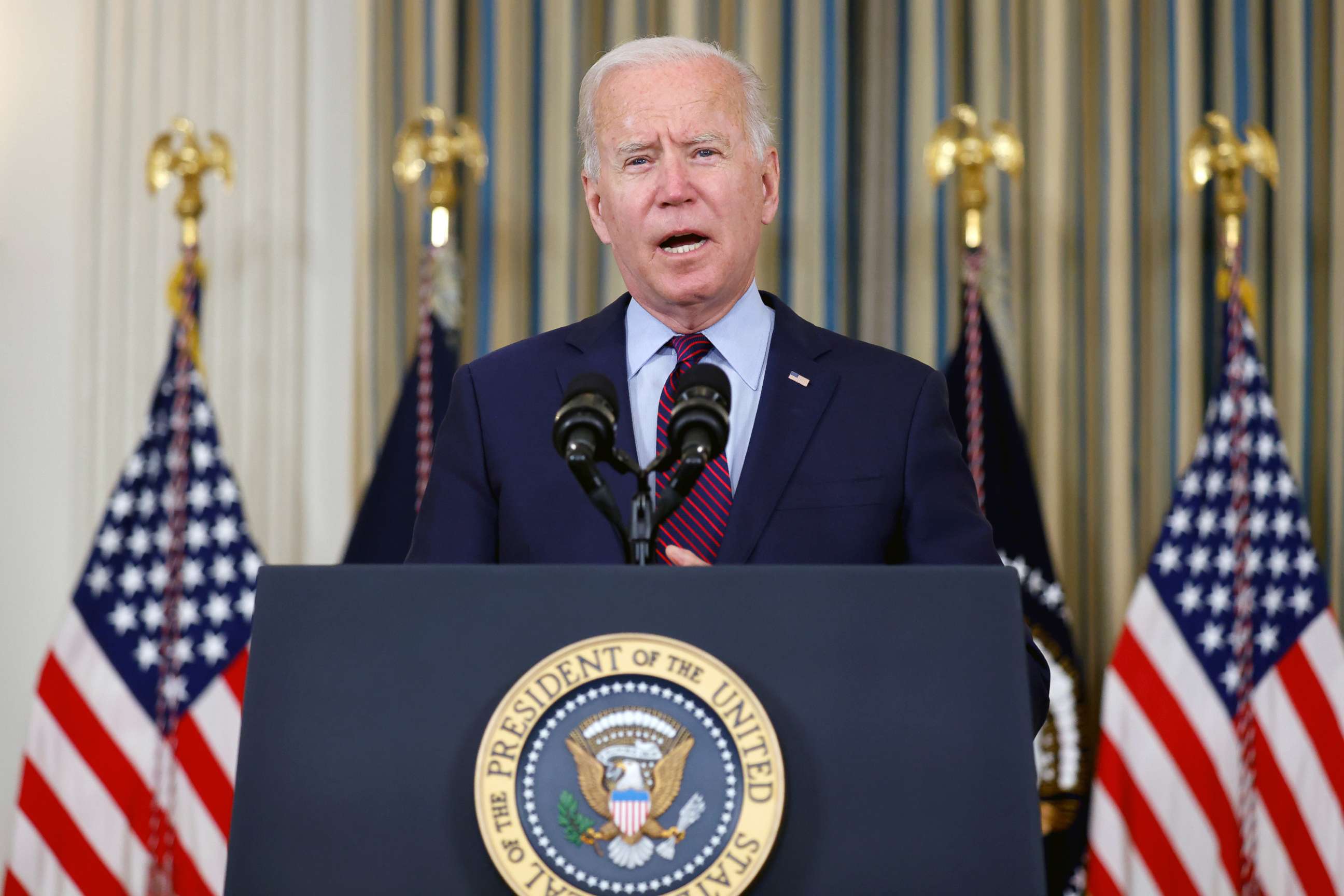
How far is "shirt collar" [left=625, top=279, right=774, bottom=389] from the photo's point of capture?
1.95 metres

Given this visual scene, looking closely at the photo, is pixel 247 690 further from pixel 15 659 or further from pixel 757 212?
pixel 15 659

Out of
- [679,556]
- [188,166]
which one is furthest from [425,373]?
[679,556]

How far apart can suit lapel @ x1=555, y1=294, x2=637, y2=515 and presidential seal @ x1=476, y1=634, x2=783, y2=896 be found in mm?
614

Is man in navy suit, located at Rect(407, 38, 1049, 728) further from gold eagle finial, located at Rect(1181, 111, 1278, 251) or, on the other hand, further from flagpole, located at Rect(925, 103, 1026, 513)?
gold eagle finial, located at Rect(1181, 111, 1278, 251)

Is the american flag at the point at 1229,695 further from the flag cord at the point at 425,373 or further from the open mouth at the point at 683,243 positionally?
the open mouth at the point at 683,243

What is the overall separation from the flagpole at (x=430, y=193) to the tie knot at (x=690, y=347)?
2627 millimetres

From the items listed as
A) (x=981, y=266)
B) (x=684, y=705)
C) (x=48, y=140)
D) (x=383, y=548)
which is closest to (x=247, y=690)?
(x=684, y=705)

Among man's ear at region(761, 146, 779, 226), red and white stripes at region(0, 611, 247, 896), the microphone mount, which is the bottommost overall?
red and white stripes at region(0, 611, 247, 896)

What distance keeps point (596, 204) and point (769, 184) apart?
26 cm

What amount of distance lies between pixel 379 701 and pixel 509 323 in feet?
12.5

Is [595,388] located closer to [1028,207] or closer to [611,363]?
[611,363]

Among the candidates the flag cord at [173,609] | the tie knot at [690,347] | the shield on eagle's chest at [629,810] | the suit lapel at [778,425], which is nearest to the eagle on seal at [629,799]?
the shield on eagle's chest at [629,810]

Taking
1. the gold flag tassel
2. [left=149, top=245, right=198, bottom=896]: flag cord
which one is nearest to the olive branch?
[left=149, top=245, right=198, bottom=896]: flag cord

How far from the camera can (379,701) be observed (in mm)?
1189
